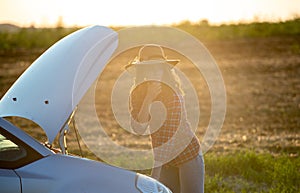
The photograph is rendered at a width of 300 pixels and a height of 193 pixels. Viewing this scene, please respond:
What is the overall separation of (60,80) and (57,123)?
14.2 inches

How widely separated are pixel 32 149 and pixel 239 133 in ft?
31.1

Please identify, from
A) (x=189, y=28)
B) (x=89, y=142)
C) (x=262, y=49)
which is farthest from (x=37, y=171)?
(x=189, y=28)

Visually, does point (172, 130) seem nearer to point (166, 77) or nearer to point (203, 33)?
point (166, 77)

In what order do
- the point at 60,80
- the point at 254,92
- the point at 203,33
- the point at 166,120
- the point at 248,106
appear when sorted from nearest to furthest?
1. the point at 60,80
2. the point at 166,120
3. the point at 248,106
4. the point at 254,92
5. the point at 203,33

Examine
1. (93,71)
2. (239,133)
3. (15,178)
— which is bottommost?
(239,133)

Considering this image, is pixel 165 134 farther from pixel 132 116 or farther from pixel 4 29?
pixel 4 29

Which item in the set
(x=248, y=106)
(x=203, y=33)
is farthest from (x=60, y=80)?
(x=203, y=33)

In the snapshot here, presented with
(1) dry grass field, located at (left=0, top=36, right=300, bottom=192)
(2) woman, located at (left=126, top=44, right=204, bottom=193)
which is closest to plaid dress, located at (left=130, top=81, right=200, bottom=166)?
(2) woman, located at (left=126, top=44, right=204, bottom=193)

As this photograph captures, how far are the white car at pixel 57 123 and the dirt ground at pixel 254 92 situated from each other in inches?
255

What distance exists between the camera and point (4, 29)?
109 feet

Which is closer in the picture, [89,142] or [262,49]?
[89,142]

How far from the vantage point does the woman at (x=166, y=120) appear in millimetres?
5633

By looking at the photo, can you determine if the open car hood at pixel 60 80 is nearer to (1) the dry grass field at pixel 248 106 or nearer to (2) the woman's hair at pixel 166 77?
(2) the woman's hair at pixel 166 77

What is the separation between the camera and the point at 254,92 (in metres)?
19.2
